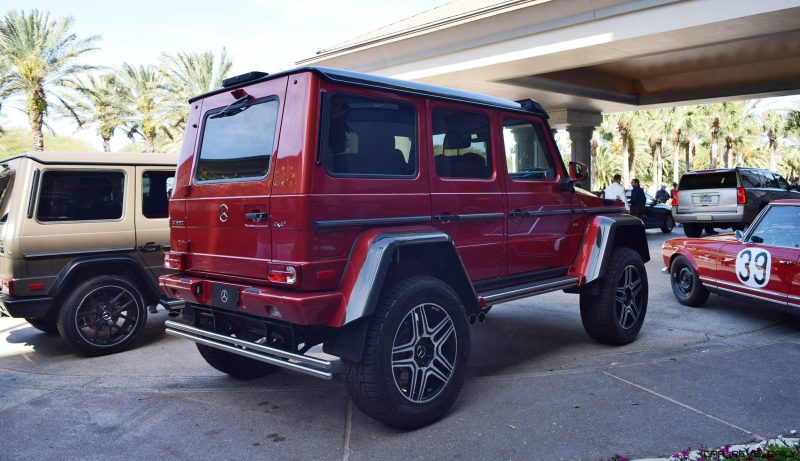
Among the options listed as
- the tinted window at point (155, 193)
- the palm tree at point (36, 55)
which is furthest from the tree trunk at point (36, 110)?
the tinted window at point (155, 193)

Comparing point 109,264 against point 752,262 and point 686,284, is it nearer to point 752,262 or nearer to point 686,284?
point 752,262

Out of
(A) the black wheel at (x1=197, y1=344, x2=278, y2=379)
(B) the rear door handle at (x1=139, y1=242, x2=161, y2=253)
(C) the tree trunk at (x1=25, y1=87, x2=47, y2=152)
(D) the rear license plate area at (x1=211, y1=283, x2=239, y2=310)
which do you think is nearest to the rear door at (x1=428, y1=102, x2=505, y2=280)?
(D) the rear license plate area at (x1=211, y1=283, x2=239, y2=310)

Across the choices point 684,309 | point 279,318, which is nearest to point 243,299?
point 279,318

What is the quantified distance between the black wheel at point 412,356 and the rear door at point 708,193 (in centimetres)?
1326

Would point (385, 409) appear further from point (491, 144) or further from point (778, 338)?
point (778, 338)

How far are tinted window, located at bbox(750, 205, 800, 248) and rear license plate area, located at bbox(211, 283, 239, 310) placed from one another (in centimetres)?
543

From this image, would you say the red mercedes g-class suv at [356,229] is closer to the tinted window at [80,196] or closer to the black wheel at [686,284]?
the tinted window at [80,196]

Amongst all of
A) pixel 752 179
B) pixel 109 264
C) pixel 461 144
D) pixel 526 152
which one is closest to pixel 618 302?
pixel 526 152

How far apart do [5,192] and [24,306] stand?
1.33m

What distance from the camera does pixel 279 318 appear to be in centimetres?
362

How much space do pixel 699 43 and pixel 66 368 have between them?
13.8 m

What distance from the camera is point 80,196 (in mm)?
6281

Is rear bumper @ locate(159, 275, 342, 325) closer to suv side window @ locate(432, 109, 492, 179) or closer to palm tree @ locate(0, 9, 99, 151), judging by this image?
suv side window @ locate(432, 109, 492, 179)

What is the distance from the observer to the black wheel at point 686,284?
296 inches
